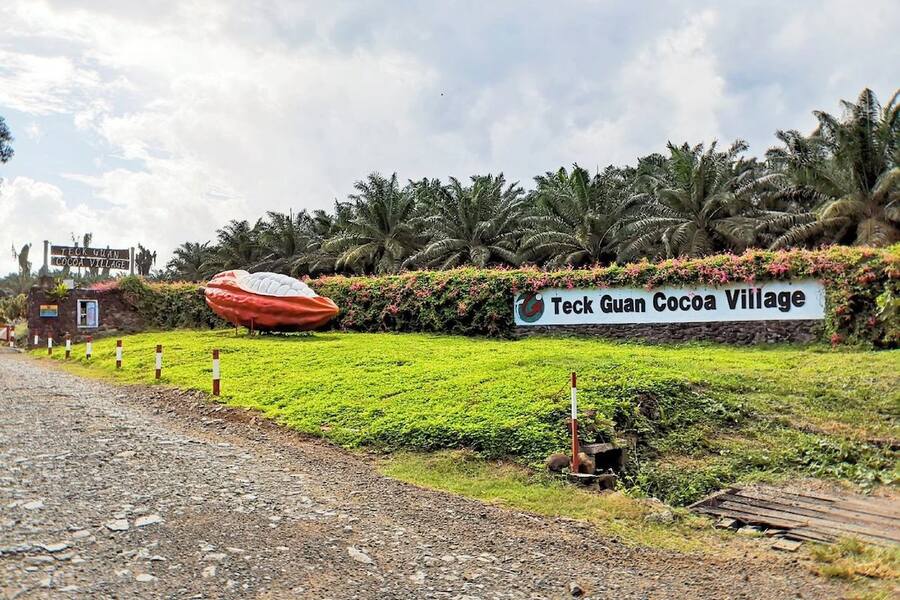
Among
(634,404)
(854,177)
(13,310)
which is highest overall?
(854,177)

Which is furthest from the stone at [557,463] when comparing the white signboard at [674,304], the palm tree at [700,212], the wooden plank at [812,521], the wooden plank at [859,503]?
the palm tree at [700,212]

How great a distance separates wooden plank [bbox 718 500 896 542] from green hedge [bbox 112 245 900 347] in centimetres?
644

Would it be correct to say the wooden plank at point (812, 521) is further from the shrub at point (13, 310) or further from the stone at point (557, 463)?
the shrub at point (13, 310)

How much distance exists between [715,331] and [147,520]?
14.0 meters

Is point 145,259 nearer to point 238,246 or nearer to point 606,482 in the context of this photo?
point 238,246

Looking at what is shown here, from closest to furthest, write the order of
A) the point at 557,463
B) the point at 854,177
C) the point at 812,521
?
the point at 812,521, the point at 557,463, the point at 854,177

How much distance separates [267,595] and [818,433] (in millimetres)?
6711

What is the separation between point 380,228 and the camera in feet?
111

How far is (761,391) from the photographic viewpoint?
9.88 meters

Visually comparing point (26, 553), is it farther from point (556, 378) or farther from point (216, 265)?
point (216, 265)

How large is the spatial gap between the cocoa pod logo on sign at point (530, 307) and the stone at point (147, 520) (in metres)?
14.6

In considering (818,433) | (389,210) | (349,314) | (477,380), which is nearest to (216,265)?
→ (389,210)

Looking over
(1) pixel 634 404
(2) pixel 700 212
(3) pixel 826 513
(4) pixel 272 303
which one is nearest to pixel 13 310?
(4) pixel 272 303

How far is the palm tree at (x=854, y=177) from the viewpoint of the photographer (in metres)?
24.1
